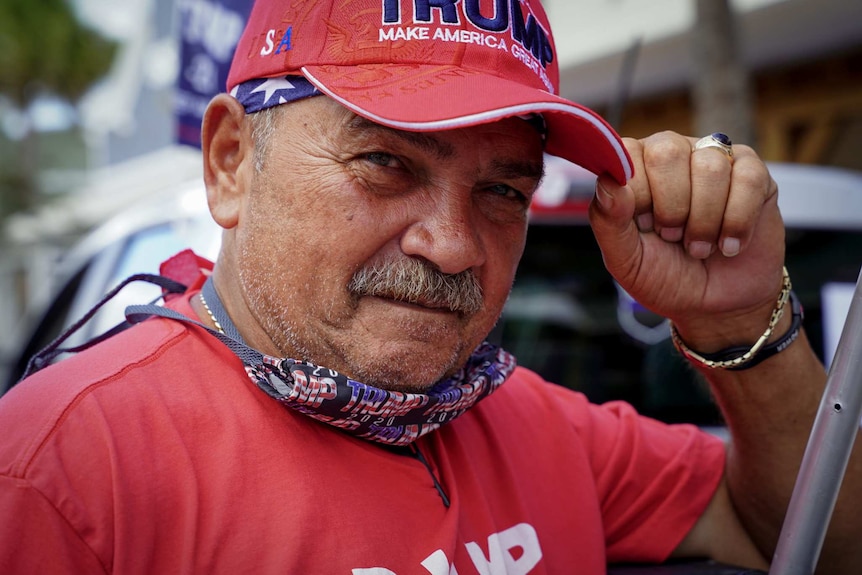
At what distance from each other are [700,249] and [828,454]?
53 centimetres

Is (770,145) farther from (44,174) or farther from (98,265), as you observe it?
(44,174)

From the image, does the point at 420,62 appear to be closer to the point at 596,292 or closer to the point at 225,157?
the point at 225,157

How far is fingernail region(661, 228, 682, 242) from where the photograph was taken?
5.45ft

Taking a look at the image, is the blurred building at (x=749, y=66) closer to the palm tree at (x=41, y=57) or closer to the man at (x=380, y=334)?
the man at (x=380, y=334)

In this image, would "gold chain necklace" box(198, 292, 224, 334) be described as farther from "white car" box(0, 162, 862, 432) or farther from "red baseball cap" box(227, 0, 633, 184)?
"white car" box(0, 162, 862, 432)

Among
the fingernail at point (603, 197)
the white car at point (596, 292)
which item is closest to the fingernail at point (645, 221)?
the fingernail at point (603, 197)

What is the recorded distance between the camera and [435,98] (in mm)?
1313

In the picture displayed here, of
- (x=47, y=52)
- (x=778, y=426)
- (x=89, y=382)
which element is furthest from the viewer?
(x=47, y=52)

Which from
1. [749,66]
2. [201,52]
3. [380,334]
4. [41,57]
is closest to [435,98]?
[380,334]

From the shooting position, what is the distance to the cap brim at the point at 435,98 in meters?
1.29

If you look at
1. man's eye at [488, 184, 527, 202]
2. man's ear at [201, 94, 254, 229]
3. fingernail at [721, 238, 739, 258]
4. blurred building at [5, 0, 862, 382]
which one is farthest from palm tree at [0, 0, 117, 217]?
fingernail at [721, 238, 739, 258]

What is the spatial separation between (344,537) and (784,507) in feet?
3.64

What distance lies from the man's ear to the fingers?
30.7 inches

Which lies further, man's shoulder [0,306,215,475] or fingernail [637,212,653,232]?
fingernail [637,212,653,232]
